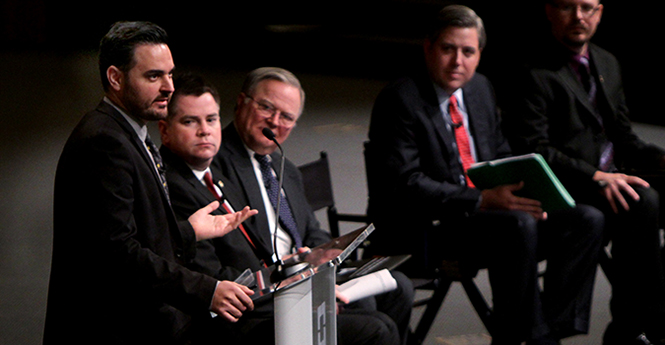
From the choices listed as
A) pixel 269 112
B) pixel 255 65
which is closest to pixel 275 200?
pixel 269 112

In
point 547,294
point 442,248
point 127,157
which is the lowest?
point 547,294

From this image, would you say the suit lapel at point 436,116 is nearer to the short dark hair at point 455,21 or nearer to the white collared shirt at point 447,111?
the white collared shirt at point 447,111

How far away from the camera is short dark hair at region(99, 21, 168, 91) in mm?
1974

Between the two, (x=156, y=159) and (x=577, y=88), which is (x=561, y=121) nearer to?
(x=577, y=88)

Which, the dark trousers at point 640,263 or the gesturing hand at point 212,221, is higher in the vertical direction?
the gesturing hand at point 212,221

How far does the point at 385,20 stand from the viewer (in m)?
10.3

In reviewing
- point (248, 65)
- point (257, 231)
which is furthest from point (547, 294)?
point (248, 65)

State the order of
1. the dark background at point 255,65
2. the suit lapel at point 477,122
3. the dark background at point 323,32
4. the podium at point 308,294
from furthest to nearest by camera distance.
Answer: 1. the dark background at point 323,32
2. the dark background at point 255,65
3. the suit lapel at point 477,122
4. the podium at point 308,294

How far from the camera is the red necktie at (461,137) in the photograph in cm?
325

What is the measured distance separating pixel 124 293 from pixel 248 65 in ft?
25.1

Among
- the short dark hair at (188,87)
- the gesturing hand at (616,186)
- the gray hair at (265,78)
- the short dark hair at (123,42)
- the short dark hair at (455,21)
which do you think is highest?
the short dark hair at (123,42)

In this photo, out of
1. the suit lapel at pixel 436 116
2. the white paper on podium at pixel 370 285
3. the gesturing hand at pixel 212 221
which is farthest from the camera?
the suit lapel at pixel 436 116

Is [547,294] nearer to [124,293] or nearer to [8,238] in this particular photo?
[124,293]

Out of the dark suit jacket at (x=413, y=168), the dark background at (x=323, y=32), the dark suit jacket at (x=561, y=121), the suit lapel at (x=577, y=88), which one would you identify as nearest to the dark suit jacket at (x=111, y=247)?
the dark suit jacket at (x=413, y=168)
